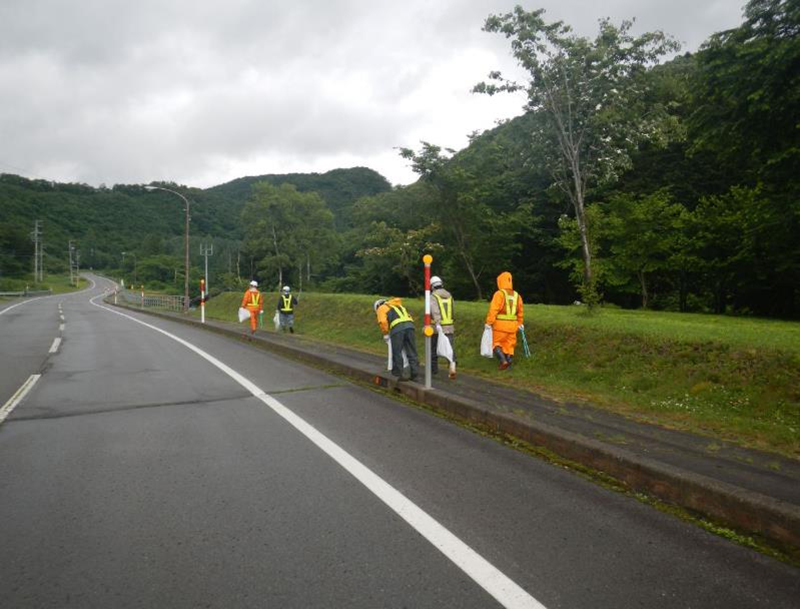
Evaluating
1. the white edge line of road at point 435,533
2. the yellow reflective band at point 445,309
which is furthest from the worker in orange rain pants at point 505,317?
the white edge line of road at point 435,533

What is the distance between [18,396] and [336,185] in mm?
117530

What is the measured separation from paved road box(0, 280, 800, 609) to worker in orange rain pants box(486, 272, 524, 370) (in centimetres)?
333

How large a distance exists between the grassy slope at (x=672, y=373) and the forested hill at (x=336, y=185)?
102 metres

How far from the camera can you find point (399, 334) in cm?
830

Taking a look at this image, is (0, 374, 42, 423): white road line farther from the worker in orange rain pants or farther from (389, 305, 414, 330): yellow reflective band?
the worker in orange rain pants

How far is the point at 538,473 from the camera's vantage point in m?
4.48

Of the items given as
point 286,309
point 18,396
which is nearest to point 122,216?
point 286,309

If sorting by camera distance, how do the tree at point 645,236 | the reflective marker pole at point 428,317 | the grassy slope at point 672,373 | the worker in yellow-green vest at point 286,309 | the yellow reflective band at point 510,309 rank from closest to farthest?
the grassy slope at point 672,373 → the reflective marker pole at point 428,317 → the yellow reflective band at point 510,309 → the worker in yellow-green vest at point 286,309 → the tree at point 645,236

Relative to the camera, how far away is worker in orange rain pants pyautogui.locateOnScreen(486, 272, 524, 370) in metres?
9.12

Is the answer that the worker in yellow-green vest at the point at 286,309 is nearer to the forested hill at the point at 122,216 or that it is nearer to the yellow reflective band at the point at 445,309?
the yellow reflective band at the point at 445,309

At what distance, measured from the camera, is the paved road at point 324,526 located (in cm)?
269

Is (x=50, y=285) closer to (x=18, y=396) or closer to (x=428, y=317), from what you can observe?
(x=18, y=396)

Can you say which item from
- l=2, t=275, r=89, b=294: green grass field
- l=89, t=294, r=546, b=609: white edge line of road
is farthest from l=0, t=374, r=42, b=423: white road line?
l=2, t=275, r=89, b=294: green grass field

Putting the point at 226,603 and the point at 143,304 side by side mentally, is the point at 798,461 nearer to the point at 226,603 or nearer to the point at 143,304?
the point at 226,603
